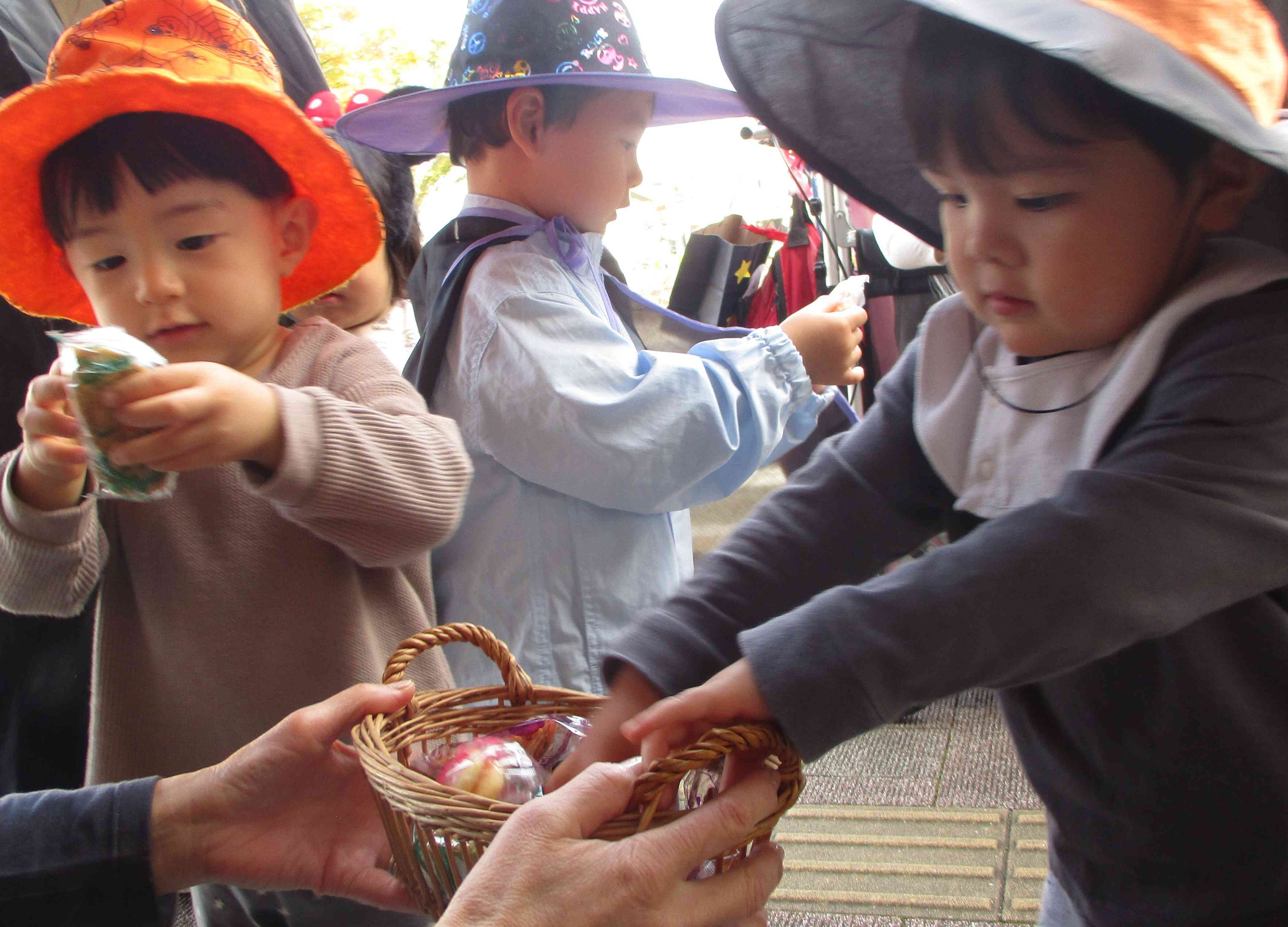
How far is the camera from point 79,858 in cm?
79

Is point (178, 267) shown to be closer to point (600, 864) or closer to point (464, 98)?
point (464, 98)

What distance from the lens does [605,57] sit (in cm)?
124

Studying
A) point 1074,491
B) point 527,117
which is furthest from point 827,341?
point 1074,491

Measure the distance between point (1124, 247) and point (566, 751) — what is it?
570 millimetres

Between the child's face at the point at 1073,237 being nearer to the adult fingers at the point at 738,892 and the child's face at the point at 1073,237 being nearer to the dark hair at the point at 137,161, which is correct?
the adult fingers at the point at 738,892

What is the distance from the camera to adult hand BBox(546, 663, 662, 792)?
2.12 feet

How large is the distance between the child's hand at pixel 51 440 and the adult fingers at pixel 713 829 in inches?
22.2

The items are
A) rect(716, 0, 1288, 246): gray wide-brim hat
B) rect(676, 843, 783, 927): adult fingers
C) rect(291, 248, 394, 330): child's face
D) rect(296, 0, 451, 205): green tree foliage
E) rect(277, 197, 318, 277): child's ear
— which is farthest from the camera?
rect(296, 0, 451, 205): green tree foliage

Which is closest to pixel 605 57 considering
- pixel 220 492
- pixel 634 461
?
pixel 634 461

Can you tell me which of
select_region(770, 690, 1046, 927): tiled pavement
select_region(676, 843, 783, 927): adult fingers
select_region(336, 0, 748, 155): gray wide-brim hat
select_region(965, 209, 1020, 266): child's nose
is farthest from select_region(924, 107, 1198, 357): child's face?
select_region(770, 690, 1046, 927): tiled pavement

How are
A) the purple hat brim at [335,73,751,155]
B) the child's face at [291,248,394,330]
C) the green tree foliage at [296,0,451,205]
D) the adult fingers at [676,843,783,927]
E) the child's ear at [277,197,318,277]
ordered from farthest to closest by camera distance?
the green tree foliage at [296,0,451,205] → the child's face at [291,248,394,330] → the purple hat brim at [335,73,751,155] → the child's ear at [277,197,318,277] → the adult fingers at [676,843,783,927]

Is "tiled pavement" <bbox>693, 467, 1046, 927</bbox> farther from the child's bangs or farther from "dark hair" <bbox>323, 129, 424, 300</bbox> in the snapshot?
the child's bangs

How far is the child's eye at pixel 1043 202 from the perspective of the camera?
1.94 feet

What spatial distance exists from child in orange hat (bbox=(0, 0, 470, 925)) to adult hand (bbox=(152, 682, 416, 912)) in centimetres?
8
